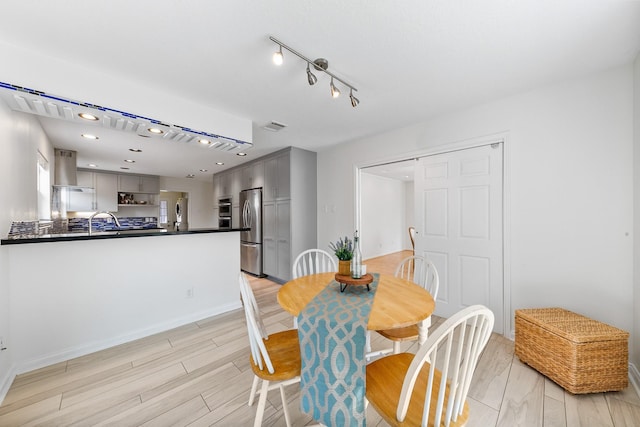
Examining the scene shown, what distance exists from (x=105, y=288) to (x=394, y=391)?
8.98ft

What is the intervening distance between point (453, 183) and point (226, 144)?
9.09 feet

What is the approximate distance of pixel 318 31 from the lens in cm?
158

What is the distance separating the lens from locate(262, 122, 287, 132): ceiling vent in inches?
127

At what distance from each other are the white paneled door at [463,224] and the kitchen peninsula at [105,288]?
8.79ft

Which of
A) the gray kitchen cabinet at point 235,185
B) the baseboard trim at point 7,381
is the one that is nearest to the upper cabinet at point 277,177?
the gray kitchen cabinet at point 235,185

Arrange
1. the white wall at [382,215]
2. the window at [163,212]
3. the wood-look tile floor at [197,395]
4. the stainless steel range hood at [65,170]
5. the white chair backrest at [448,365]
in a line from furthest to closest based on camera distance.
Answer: the window at [163,212], the white wall at [382,215], the stainless steel range hood at [65,170], the wood-look tile floor at [197,395], the white chair backrest at [448,365]

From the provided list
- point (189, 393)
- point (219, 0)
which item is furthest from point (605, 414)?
point (219, 0)

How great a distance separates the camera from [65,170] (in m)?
4.21

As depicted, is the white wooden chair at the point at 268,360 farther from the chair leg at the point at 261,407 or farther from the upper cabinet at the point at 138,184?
the upper cabinet at the point at 138,184

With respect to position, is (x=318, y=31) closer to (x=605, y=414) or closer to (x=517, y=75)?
(x=517, y=75)

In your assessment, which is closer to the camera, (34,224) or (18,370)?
(18,370)

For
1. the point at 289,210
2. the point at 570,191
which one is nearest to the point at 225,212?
the point at 289,210

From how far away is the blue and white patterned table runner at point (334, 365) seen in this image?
1.20 meters

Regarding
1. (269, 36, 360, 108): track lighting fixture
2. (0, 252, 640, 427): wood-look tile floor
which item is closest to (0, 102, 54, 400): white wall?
(0, 252, 640, 427): wood-look tile floor
